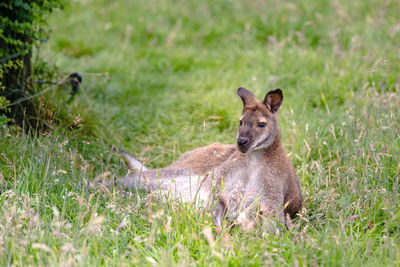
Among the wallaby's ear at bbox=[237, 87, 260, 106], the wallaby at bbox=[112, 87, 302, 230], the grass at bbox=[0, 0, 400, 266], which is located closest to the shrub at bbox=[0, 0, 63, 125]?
the grass at bbox=[0, 0, 400, 266]

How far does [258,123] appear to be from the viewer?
389 centimetres

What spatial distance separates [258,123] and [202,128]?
2.23 m

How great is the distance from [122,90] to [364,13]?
461 centimetres

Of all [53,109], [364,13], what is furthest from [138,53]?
[364,13]

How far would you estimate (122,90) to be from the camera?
7.10 meters

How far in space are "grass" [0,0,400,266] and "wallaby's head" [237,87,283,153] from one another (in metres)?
0.51

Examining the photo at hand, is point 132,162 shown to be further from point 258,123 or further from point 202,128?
point 258,123

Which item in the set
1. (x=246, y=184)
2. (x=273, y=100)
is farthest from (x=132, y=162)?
(x=273, y=100)

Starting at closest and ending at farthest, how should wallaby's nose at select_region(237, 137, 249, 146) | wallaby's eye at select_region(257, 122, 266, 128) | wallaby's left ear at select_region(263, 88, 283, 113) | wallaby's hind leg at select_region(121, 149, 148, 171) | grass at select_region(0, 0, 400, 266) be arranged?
grass at select_region(0, 0, 400, 266), wallaby's nose at select_region(237, 137, 249, 146), wallaby's eye at select_region(257, 122, 266, 128), wallaby's left ear at select_region(263, 88, 283, 113), wallaby's hind leg at select_region(121, 149, 148, 171)

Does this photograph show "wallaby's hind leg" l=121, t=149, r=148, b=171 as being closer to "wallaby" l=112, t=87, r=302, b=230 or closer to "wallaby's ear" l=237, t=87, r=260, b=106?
"wallaby" l=112, t=87, r=302, b=230

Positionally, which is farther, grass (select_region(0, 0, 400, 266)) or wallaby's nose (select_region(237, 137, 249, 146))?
wallaby's nose (select_region(237, 137, 249, 146))

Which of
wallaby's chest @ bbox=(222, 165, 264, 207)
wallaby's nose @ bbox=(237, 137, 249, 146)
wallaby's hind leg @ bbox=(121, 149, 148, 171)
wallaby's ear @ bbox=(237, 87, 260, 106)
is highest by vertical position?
wallaby's ear @ bbox=(237, 87, 260, 106)

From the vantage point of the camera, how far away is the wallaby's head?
3.82 meters

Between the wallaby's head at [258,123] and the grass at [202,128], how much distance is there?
51 cm
